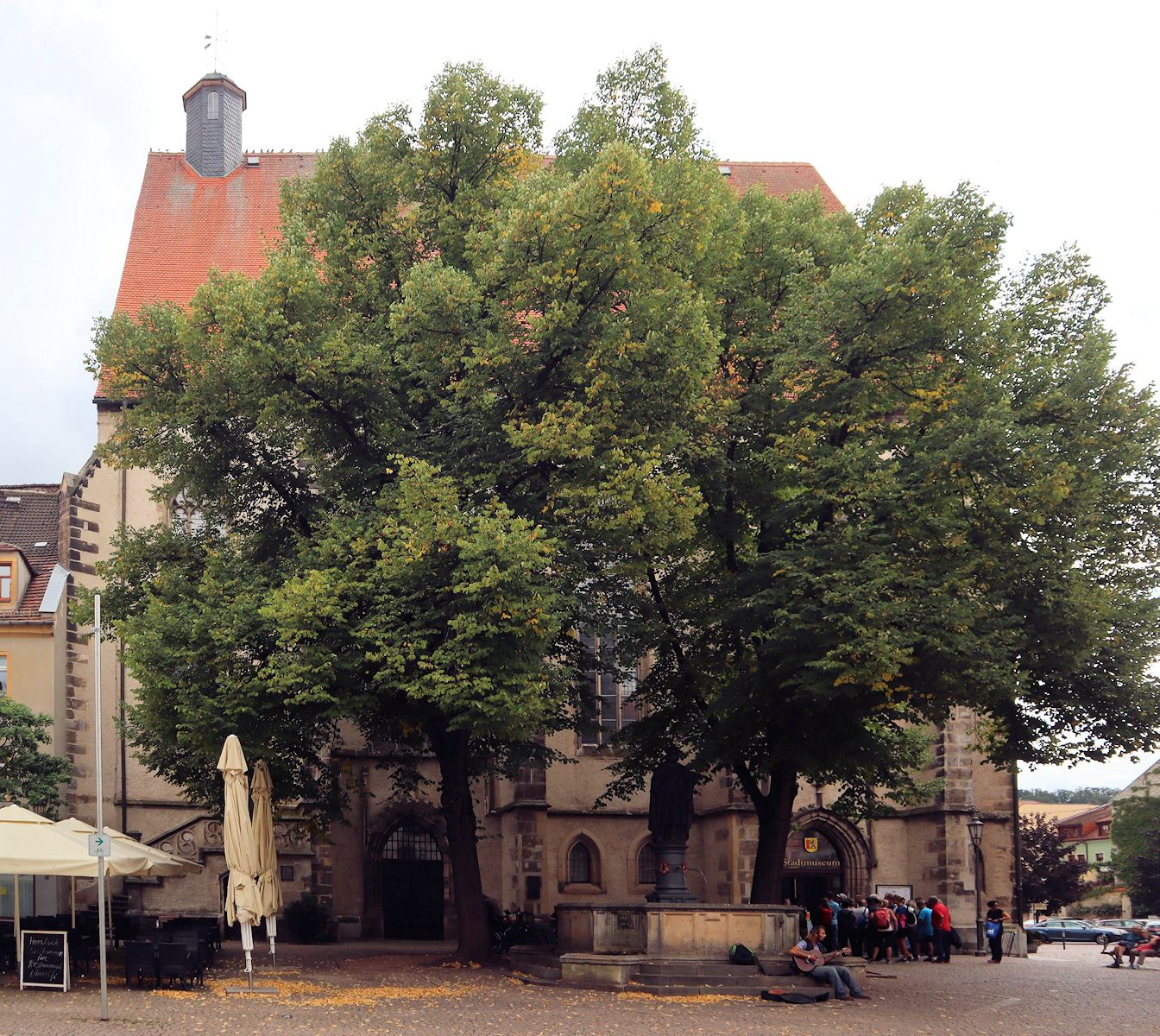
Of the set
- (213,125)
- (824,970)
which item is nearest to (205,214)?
(213,125)

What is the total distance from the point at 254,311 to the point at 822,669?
9218 millimetres

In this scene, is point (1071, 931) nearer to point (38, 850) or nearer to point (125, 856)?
point (125, 856)

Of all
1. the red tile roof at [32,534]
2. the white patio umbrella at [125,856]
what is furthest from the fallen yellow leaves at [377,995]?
the red tile roof at [32,534]

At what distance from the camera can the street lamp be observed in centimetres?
2920

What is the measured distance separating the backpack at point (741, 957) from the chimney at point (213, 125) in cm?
2834

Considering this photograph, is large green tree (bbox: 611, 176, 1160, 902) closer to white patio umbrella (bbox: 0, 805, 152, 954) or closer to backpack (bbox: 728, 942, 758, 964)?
backpack (bbox: 728, 942, 758, 964)

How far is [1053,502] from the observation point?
62.6 feet

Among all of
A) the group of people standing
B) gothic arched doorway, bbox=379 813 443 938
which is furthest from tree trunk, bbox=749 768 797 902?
gothic arched doorway, bbox=379 813 443 938

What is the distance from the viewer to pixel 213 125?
4003cm

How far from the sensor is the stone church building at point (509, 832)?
2952cm

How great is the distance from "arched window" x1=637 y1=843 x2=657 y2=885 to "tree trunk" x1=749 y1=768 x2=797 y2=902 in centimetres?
1004

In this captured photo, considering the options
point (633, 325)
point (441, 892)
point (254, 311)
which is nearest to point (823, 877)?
point (441, 892)

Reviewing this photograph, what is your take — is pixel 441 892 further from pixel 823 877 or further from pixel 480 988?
pixel 480 988

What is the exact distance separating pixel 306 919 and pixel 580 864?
6.59m
